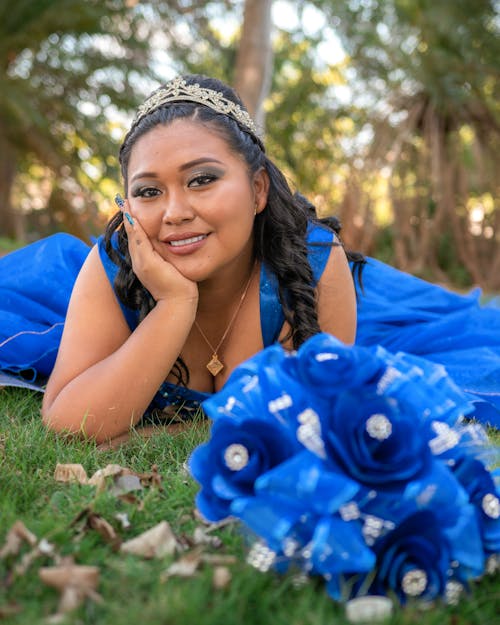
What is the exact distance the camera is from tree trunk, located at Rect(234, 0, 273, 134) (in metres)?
7.20

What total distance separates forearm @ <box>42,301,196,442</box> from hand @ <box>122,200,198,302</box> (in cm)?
7

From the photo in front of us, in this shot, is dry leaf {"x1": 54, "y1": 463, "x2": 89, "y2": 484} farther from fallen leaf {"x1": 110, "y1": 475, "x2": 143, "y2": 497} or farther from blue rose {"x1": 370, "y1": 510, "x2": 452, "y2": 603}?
blue rose {"x1": 370, "y1": 510, "x2": 452, "y2": 603}

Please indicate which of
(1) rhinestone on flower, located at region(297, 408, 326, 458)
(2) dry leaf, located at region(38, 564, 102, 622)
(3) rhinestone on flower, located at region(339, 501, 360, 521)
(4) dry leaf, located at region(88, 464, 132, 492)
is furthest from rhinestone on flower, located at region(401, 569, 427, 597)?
(4) dry leaf, located at region(88, 464, 132, 492)

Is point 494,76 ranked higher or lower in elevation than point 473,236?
higher

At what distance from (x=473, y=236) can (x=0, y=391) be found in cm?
723

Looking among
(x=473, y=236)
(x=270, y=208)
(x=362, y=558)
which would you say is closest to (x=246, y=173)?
(x=270, y=208)

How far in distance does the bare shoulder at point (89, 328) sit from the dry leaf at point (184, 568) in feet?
3.74

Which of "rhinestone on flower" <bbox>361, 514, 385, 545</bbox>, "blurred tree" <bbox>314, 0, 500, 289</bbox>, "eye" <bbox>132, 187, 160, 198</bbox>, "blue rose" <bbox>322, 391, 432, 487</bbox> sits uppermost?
"blurred tree" <bbox>314, 0, 500, 289</bbox>

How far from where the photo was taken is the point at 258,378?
4.98ft

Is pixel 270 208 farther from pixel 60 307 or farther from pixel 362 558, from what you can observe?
pixel 362 558

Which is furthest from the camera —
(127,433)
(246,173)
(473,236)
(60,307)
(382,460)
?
(473,236)

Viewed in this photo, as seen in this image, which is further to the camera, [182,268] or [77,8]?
[77,8]

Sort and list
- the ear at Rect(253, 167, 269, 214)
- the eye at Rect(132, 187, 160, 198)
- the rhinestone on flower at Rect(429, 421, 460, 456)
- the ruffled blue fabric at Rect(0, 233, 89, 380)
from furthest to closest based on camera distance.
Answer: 1. the ruffled blue fabric at Rect(0, 233, 89, 380)
2. the ear at Rect(253, 167, 269, 214)
3. the eye at Rect(132, 187, 160, 198)
4. the rhinestone on flower at Rect(429, 421, 460, 456)

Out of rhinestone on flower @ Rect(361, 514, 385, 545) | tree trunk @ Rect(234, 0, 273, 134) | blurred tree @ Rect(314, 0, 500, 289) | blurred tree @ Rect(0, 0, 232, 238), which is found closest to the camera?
rhinestone on flower @ Rect(361, 514, 385, 545)
